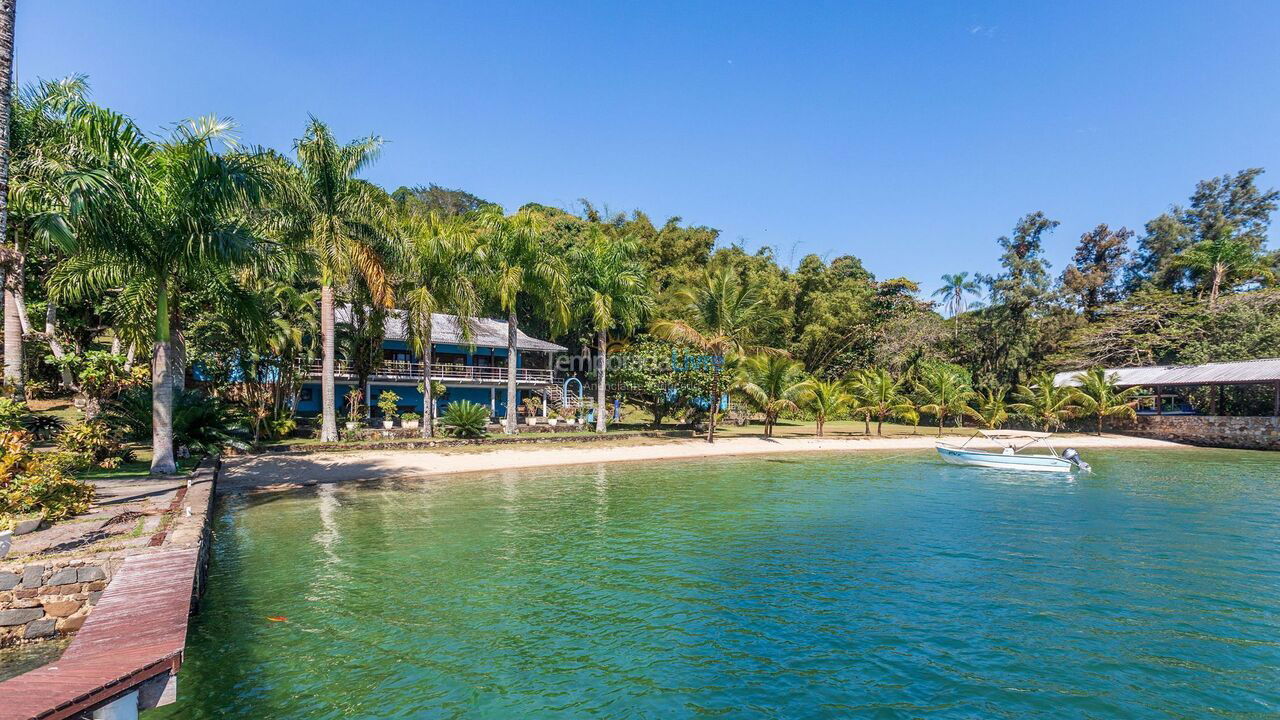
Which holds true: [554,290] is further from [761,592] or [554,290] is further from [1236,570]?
[1236,570]

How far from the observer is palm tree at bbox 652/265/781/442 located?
30141 millimetres

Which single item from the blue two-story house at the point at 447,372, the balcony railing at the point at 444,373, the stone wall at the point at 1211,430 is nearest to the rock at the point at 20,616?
the blue two-story house at the point at 447,372

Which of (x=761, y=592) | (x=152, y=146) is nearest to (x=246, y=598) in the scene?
(x=761, y=592)

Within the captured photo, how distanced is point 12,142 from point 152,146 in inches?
462

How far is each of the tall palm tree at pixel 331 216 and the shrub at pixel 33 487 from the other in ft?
47.9

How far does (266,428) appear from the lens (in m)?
24.5

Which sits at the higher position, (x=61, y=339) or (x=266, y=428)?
(x=61, y=339)

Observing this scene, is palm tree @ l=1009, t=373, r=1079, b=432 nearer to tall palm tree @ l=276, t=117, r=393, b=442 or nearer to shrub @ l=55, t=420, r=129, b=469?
tall palm tree @ l=276, t=117, r=393, b=442

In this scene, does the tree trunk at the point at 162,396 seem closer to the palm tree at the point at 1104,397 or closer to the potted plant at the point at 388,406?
the potted plant at the point at 388,406

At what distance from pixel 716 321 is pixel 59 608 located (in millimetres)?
26821

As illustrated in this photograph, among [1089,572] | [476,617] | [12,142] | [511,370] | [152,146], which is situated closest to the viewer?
[476,617]

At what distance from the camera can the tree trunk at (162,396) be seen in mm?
13883

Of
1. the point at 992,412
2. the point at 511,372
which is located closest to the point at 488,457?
the point at 511,372

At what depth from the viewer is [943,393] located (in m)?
39.1
